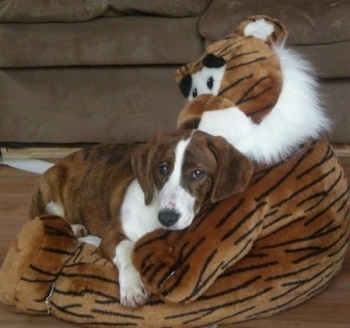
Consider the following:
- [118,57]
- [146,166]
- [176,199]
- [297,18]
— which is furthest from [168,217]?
[118,57]

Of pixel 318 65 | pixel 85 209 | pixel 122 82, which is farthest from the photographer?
pixel 122 82

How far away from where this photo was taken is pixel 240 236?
152 centimetres

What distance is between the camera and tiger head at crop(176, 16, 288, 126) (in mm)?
1569

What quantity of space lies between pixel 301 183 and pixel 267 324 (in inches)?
13.0

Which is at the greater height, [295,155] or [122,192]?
[295,155]

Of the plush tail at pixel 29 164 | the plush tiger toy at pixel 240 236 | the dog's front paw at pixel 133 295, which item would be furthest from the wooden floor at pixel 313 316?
the plush tail at pixel 29 164

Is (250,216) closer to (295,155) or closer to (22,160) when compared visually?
(295,155)

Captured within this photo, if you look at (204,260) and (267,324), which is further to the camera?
(267,324)

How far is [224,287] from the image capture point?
1542 mm

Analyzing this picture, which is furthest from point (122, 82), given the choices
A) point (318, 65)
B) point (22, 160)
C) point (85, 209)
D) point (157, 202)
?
point (157, 202)

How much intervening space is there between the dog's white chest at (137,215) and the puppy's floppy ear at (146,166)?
0.11 feet

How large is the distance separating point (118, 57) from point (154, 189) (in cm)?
116

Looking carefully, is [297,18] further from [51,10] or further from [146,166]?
[146,166]

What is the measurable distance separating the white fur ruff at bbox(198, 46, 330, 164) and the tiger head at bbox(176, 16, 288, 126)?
20 millimetres
